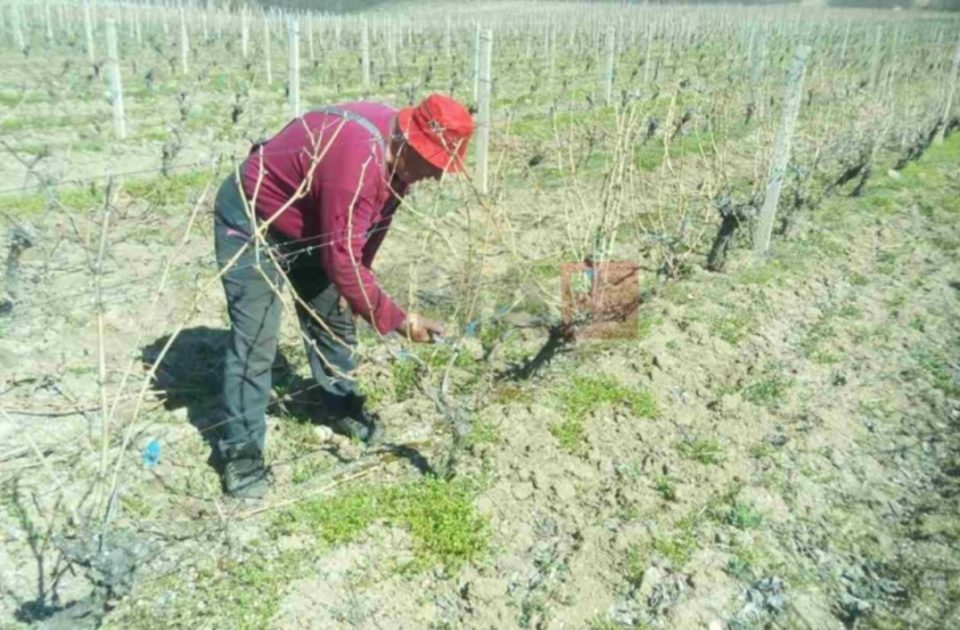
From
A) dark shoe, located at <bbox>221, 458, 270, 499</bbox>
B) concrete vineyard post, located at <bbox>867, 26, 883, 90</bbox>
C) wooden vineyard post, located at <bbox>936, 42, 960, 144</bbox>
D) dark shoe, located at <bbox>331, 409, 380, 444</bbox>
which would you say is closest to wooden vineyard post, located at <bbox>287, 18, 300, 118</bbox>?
dark shoe, located at <bbox>331, 409, 380, 444</bbox>

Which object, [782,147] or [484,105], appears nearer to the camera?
[782,147]

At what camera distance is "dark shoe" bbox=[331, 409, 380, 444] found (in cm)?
360

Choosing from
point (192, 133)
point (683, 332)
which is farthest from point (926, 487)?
point (192, 133)

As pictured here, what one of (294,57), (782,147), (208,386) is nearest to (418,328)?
(208,386)

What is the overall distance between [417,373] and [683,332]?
1.66 m

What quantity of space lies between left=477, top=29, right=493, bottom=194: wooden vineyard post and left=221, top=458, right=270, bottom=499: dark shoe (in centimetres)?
432

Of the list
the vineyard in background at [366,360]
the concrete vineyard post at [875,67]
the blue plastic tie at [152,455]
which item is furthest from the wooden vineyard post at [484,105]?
the concrete vineyard post at [875,67]

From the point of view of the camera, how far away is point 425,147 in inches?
104

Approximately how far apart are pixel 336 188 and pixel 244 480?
1.29 meters

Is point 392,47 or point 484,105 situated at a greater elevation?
point 484,105

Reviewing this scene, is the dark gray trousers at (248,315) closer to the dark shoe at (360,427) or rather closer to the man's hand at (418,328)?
the man's hand at (418,328)

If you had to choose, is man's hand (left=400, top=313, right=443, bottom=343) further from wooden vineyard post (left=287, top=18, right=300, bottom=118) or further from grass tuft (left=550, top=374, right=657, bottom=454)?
wooden vineyard post (left=287, top=18, right=300, bottom=118)

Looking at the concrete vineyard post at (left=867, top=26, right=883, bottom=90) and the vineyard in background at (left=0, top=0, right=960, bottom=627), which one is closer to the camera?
the vineyard in background at (left=0, top=0, right=960, bottom=627)

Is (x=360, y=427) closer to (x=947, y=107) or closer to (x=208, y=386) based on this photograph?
(x=208, y=386)
